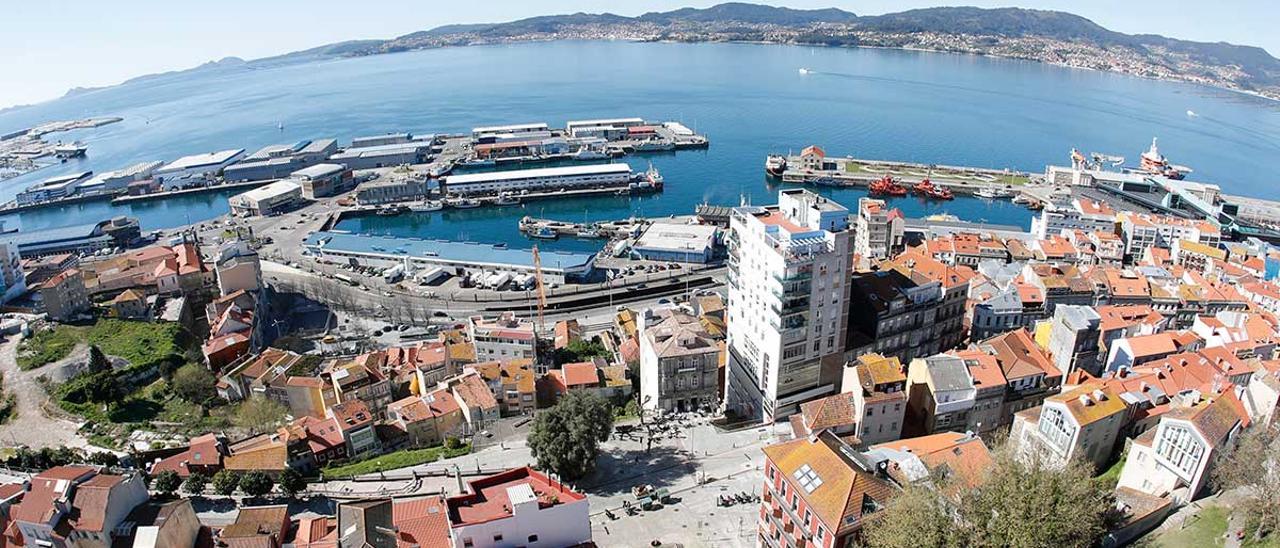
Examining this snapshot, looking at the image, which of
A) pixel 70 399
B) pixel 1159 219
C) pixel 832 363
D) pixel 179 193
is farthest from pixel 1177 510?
pixel 179 193

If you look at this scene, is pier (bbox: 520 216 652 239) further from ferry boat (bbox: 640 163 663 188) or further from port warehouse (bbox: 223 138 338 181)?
port warehouse (bbox: 223 138 338 181)

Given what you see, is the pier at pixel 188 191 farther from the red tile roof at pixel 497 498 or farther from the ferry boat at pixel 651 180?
the red tile roof at pixel 497 498

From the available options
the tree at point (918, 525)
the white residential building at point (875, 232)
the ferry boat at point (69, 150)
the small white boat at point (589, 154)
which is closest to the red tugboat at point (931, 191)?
the white residential building at point (875, 232)

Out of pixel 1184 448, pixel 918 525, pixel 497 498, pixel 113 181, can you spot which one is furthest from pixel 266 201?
pixel 1184 448

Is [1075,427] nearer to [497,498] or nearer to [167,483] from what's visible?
[497,498]

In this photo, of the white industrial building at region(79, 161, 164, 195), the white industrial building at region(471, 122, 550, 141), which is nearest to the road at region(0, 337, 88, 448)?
the white industrial building at region(79, 161, 164, 195)

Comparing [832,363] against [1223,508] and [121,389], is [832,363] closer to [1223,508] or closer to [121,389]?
[1223,508]
